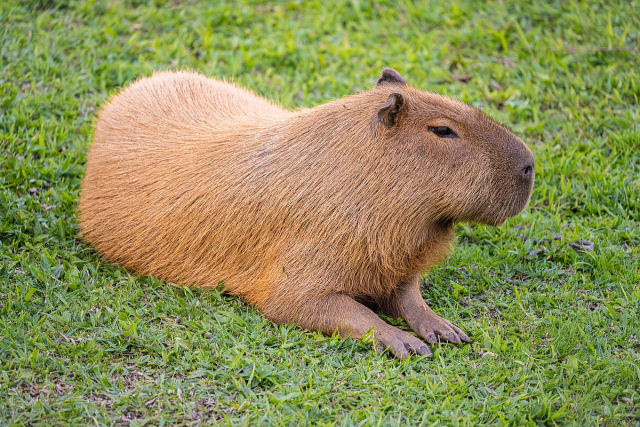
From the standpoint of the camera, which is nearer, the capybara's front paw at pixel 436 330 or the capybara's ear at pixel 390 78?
the capybara's front paw at pixel 436 330

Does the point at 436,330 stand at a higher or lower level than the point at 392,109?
lower

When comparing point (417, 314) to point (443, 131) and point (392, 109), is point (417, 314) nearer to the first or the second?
point (443, 131)

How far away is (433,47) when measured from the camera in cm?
762

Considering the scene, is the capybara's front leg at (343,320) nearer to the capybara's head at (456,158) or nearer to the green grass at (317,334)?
the green grass at (317,334)

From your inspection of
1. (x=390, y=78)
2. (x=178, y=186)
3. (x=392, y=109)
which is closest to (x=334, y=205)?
(x=392, y=109)

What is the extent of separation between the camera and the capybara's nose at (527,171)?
4.45 m

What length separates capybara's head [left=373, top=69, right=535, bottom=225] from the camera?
4348 millimetres

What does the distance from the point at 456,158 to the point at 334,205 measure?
75cm

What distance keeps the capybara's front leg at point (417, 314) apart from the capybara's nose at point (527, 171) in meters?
0.90

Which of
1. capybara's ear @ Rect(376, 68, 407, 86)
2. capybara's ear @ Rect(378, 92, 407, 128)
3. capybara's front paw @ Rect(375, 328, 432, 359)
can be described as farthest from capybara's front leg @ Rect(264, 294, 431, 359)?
capybara's ear @ Rect(376, 68, 407, 86)

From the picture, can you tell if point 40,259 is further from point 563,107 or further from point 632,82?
point 632,82

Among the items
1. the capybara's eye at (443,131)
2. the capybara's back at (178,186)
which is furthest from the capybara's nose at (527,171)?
the capybara's back at (178,186)

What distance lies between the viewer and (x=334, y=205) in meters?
4.39

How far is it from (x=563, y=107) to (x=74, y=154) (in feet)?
13.9
